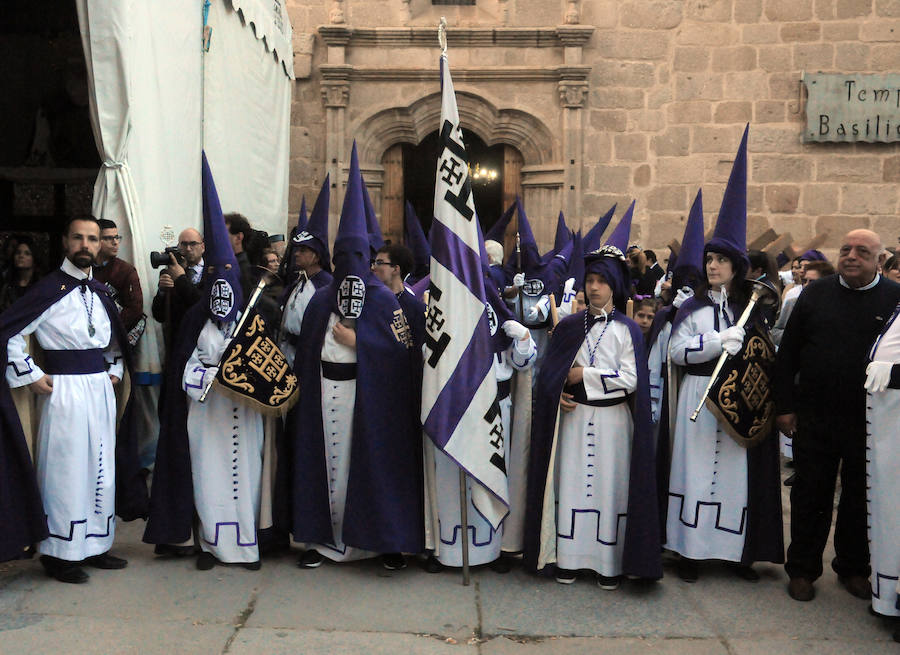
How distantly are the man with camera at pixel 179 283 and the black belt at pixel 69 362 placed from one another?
2.71 feet

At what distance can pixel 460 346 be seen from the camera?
4379mm

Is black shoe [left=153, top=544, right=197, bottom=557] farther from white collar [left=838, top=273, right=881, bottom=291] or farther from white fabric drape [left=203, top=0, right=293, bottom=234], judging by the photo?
white fabric drape [left=203, top=0, right=293, bottom=234]

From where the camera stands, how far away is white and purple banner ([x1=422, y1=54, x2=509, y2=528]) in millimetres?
4348

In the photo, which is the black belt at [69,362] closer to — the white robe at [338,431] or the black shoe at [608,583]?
the white robe at [338,431]

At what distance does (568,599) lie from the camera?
424cm

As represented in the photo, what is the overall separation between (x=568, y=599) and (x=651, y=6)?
8.92 m

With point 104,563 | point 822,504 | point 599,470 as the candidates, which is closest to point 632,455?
point 599,470

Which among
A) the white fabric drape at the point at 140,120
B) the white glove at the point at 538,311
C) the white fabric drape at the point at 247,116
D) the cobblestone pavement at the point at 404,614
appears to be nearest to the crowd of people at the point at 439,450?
the cobblestone pavement at the point at 404,614

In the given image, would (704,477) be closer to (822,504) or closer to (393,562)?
(822,504)

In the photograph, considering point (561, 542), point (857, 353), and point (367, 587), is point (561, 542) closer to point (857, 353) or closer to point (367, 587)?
point (367, 587)

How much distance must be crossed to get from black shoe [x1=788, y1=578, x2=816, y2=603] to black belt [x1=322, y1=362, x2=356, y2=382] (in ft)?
8.06

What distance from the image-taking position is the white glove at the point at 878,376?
3.92 meters

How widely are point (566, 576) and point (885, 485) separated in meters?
1.57

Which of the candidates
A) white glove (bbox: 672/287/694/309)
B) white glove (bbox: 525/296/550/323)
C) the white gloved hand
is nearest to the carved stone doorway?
white glove (bbox: 525/296/550/323)
